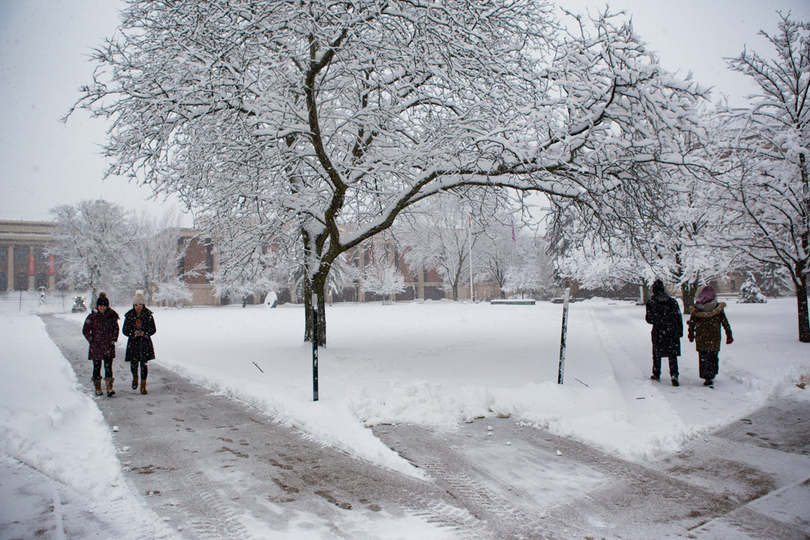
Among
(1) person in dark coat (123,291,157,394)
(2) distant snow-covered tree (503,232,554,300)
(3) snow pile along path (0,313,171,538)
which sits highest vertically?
(2) distant snow-covered tree (503,232,554,300)

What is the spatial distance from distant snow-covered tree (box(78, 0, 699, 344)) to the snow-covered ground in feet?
10.5

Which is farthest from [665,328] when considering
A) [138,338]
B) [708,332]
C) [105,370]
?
[105,370]

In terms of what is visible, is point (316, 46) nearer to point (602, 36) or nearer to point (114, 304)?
point (602, 36)

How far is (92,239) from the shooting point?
4072 centimetres

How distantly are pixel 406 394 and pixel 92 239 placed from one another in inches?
1746

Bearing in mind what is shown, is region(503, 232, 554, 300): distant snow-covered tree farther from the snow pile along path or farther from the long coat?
the snow pile along path

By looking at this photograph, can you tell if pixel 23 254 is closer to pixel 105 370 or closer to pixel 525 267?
pixel 525 267

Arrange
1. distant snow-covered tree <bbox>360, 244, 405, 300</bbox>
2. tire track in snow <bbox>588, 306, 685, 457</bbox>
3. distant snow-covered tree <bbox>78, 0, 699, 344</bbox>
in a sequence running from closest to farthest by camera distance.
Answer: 1. tire track in snow <bbox>588, 306, 685, 457</bbox>
2. distant snow-covered tree <bbox>78, 0, 699, 344</bbox>
3. distant snow-covered tree <bbox>360, 244, 405, 300</bbox>

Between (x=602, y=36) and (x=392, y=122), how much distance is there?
4.11 metres

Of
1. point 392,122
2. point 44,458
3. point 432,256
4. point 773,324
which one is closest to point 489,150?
point 392,122

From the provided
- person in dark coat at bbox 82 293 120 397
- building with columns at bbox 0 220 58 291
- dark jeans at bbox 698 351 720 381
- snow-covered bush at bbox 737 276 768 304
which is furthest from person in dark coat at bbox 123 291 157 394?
building with columns at bbox 0 220 58 291

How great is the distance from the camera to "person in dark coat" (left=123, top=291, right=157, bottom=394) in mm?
7727

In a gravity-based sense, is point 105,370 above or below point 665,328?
below

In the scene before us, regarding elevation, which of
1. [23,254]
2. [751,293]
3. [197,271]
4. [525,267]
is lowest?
[751,293]
